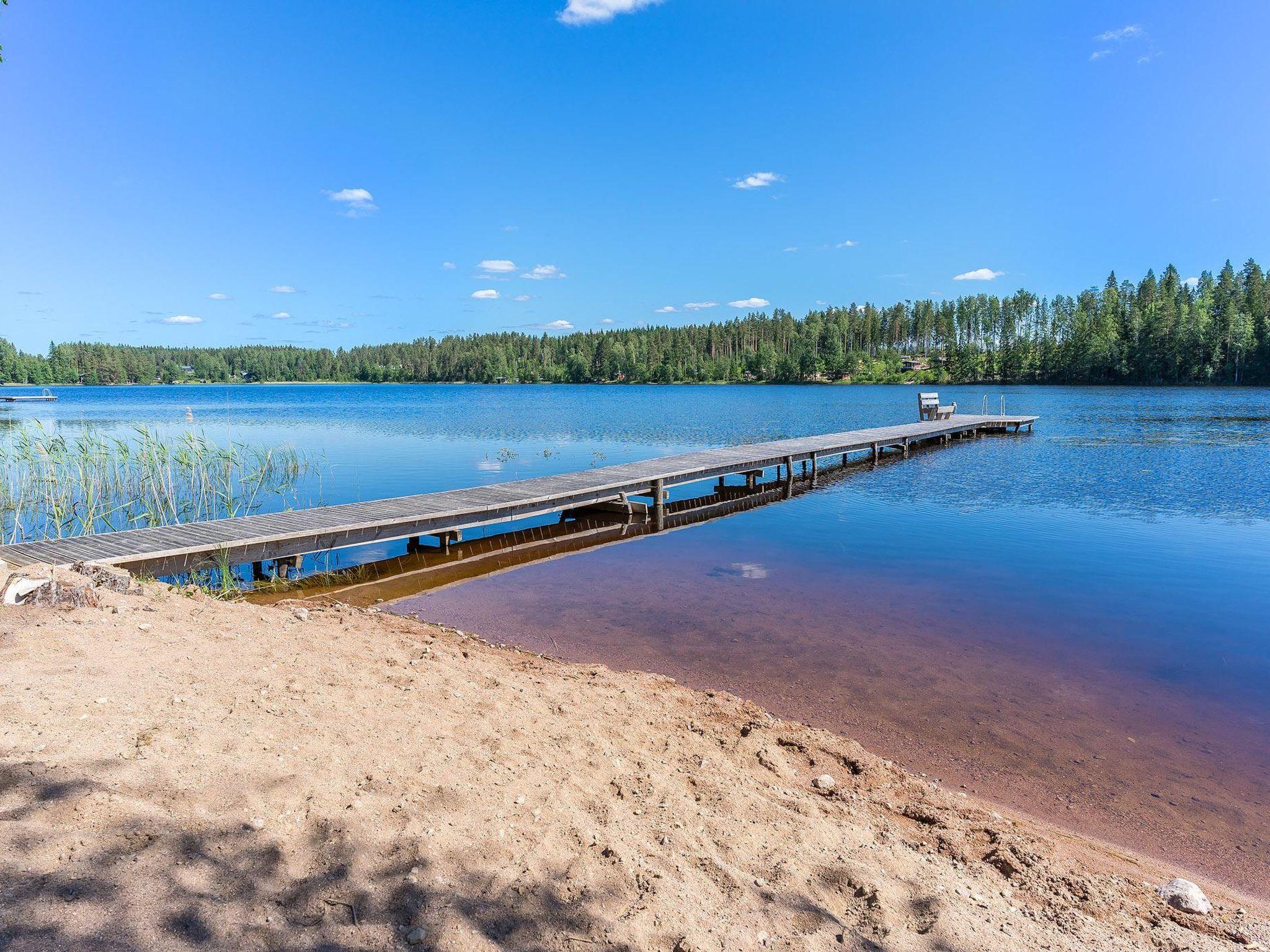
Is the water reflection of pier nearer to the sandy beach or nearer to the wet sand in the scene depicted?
the wet sand

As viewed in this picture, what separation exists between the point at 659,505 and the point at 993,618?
7.90m

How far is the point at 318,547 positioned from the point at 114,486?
9.34 meters

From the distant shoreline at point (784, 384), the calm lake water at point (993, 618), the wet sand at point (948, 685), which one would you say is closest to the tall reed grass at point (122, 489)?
the calm lake water at point (993, 618)

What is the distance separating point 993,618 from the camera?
8.80 metres

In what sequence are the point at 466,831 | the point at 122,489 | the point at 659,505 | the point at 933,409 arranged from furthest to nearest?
1. the point at 933,409
2. the point at 122,489
3. the point at 659,505
4. the point at 466,831

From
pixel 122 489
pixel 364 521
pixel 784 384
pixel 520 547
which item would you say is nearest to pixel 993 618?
pixel 520 547

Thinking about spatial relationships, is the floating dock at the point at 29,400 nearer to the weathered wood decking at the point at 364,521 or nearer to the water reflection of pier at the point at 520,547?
the weathered wood decking at the point at 364,521

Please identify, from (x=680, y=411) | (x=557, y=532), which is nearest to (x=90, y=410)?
(x=680, y=411)

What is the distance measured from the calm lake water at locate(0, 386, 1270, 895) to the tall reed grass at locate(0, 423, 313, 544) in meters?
1.64

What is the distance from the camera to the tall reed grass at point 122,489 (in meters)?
13.8

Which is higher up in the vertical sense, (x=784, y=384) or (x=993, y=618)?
(x=784, y=384)

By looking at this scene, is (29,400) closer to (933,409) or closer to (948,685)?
(933,409)

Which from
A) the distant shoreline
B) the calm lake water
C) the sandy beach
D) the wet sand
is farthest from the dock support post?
the distant shoreline

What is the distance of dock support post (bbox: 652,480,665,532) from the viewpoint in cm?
1512
